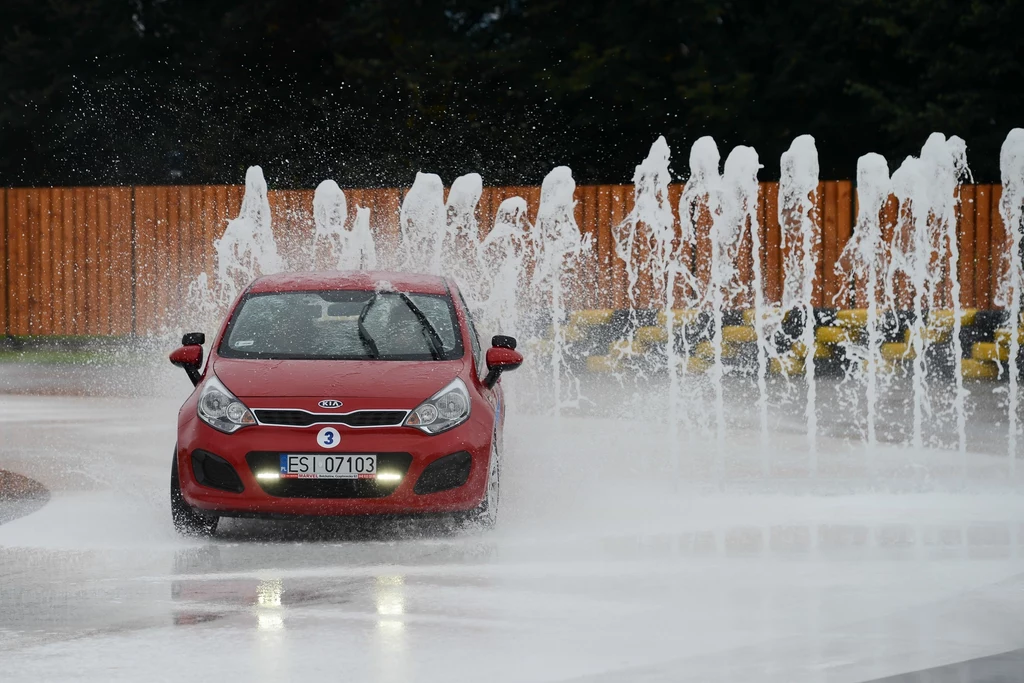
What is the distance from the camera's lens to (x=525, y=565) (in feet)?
29.1

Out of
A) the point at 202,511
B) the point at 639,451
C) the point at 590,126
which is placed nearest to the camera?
the point at 202,511

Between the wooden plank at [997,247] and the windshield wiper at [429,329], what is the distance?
17.2 m

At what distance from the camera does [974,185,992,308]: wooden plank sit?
26562 millimetres

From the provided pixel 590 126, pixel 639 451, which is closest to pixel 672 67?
pixel 590 126

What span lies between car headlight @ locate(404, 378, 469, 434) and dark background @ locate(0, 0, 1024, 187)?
90.6ft

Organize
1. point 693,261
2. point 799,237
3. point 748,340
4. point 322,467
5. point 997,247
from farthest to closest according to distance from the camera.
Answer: point 693,261 < point 799,237 < point 997,247 < point 748,340 < point 322,467

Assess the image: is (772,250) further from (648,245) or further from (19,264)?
(19,264)

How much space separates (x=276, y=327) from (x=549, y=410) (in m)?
7.79

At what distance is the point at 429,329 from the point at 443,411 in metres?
1.08

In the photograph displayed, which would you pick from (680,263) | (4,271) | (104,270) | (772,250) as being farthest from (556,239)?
(4,271)

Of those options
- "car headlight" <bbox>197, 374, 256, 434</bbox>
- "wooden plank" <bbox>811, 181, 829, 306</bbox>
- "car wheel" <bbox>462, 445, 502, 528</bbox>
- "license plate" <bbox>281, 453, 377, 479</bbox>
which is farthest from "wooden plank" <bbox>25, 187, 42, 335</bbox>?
"license plate" <bbox>281, 453, 377, 479</bbox>

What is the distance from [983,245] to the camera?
26.7m

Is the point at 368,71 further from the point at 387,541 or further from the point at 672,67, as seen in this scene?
the point at 387,541

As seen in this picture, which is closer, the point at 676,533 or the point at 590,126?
the point at 676,533
